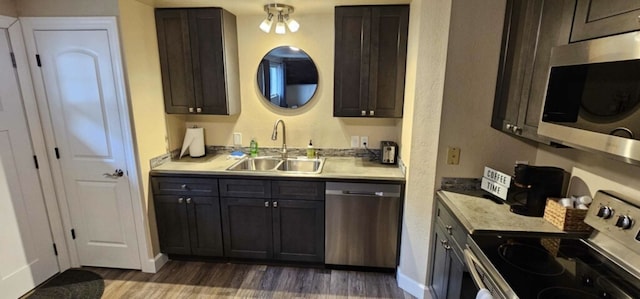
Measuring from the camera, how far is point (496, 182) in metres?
1.83

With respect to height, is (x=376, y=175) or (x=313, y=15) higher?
(x=313, y=15)

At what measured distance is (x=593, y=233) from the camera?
1443 millimetres

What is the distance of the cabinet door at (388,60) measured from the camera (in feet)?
7.75

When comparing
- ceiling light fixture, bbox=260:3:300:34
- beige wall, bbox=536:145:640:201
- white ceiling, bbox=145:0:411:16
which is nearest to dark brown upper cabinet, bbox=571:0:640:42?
beige wall, bbox=536:145:640:201

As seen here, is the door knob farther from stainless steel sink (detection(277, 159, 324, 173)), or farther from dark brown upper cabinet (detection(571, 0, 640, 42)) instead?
dark brown upper cabinet (detection(571, 0, 640, 42))

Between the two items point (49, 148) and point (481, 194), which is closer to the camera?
point (481, 194)

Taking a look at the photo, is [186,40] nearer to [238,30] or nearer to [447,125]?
[238,30]

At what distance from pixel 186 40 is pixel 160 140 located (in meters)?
0.90

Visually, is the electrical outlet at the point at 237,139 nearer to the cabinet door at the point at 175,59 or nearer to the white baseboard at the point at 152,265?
the cabinet door at the point at 175,59

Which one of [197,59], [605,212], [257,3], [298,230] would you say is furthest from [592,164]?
[197,59]

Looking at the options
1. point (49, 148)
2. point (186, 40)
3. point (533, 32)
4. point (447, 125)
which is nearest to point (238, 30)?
point (186, 40)

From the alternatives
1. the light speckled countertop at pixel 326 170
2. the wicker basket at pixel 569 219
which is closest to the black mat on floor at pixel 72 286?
the light speckled countertop at pixel 326 170

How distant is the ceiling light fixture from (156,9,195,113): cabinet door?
0.71m

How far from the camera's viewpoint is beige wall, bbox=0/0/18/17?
6.77 ft
